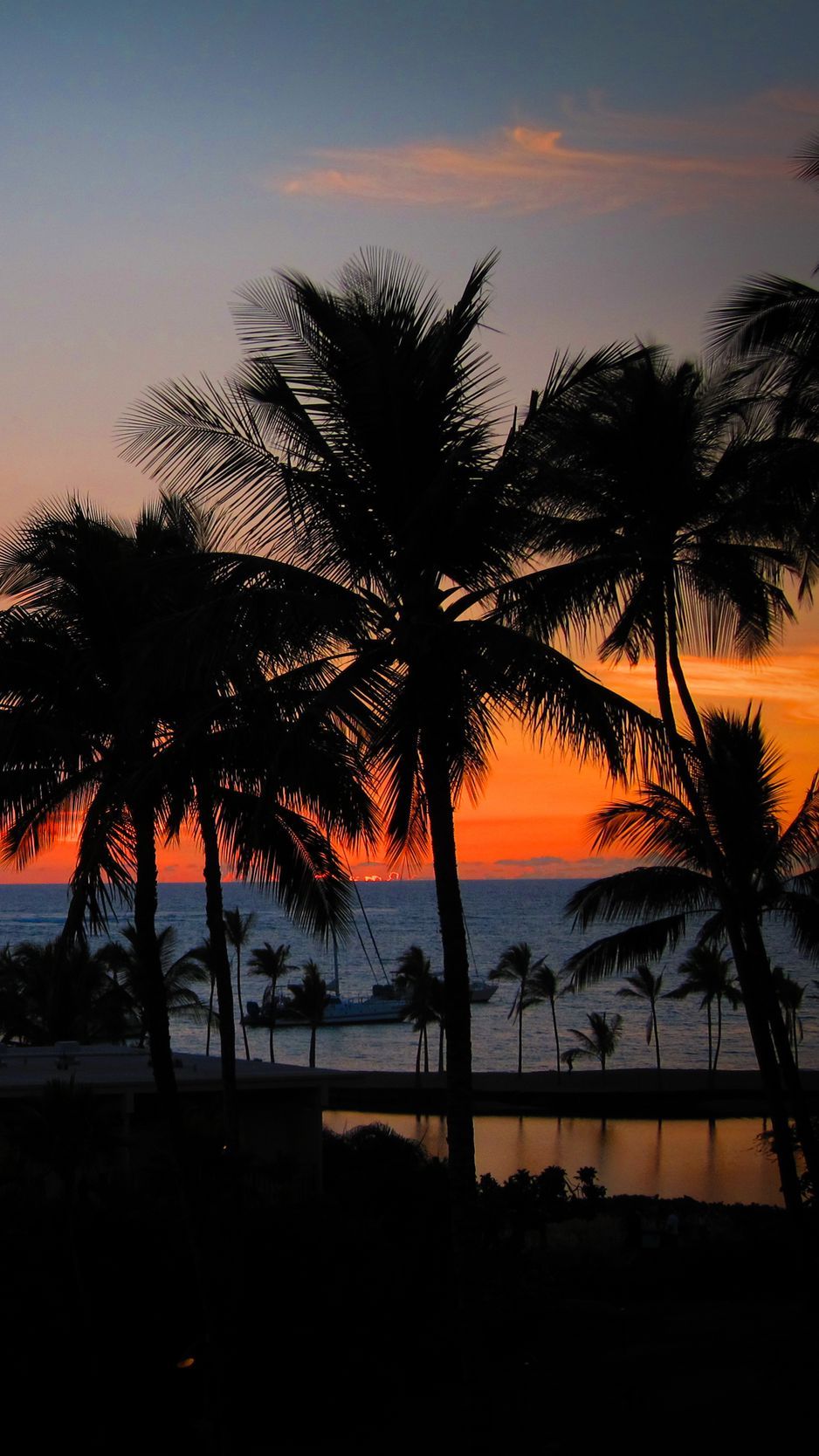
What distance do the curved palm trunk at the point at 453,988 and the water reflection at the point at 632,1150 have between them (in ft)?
96.0

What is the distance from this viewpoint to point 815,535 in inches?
490

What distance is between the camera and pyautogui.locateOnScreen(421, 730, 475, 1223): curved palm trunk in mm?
9523

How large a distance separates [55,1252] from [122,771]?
640cm

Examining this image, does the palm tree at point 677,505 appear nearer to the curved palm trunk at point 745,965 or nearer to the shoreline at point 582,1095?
the curved palm trunk at point 745,965

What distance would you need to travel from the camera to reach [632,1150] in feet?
150

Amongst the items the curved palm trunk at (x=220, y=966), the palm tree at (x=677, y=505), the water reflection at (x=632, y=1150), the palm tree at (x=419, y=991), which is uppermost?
the palm tree at (x=677, y=505)

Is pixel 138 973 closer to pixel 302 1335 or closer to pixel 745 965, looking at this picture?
pixel 302 1335

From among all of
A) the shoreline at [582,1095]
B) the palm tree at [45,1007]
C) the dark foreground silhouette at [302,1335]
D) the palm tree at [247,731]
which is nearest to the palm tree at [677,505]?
the palm tree at [247,731]

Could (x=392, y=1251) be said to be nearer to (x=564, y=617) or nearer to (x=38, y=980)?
(x=564, y=617)

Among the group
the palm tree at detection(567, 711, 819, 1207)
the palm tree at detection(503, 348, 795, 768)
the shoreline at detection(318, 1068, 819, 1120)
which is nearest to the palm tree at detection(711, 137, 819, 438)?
the palm tree at detection(503, 348, 795, 768)

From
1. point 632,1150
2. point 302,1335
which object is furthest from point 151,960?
point 632,1150

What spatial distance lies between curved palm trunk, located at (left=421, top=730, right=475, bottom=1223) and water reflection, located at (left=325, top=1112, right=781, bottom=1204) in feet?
96.0

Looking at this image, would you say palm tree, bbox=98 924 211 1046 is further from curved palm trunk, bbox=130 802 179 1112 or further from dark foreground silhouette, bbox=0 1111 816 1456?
curved palm trunk, bbox=130 802 179 1112

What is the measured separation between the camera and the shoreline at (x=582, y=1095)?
169ft
